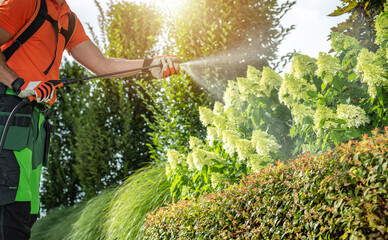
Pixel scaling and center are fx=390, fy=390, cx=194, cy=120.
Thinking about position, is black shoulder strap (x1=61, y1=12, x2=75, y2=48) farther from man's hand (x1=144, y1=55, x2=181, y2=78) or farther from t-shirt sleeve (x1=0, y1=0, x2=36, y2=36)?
man's hand (x1=144, y1=55, x2=181, y2=78)

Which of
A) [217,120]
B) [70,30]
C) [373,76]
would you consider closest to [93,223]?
[217,120]

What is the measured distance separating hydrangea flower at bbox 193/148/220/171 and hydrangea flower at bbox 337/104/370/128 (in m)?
1.20

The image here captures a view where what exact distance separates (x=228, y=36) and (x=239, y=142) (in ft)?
7.29

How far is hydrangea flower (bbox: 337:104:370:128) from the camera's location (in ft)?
9.25

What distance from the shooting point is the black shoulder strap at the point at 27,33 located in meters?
2.54

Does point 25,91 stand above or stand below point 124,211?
above

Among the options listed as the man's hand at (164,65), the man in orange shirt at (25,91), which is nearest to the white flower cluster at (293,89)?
the man's hand at (164,65)

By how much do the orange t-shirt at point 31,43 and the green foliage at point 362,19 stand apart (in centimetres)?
308

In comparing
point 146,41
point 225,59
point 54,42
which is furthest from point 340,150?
point 146,41

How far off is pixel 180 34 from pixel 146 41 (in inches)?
75.0

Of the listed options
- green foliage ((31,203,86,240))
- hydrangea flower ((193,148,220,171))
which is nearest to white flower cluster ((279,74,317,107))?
hydrangea flower ((193,148,220,171))

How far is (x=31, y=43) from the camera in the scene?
102 inches

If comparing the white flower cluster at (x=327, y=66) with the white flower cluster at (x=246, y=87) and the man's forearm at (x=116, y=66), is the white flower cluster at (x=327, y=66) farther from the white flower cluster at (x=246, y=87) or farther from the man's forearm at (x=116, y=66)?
the man's forearm at (x=116, y=66)

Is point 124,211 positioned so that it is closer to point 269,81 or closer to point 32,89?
point 269,81
